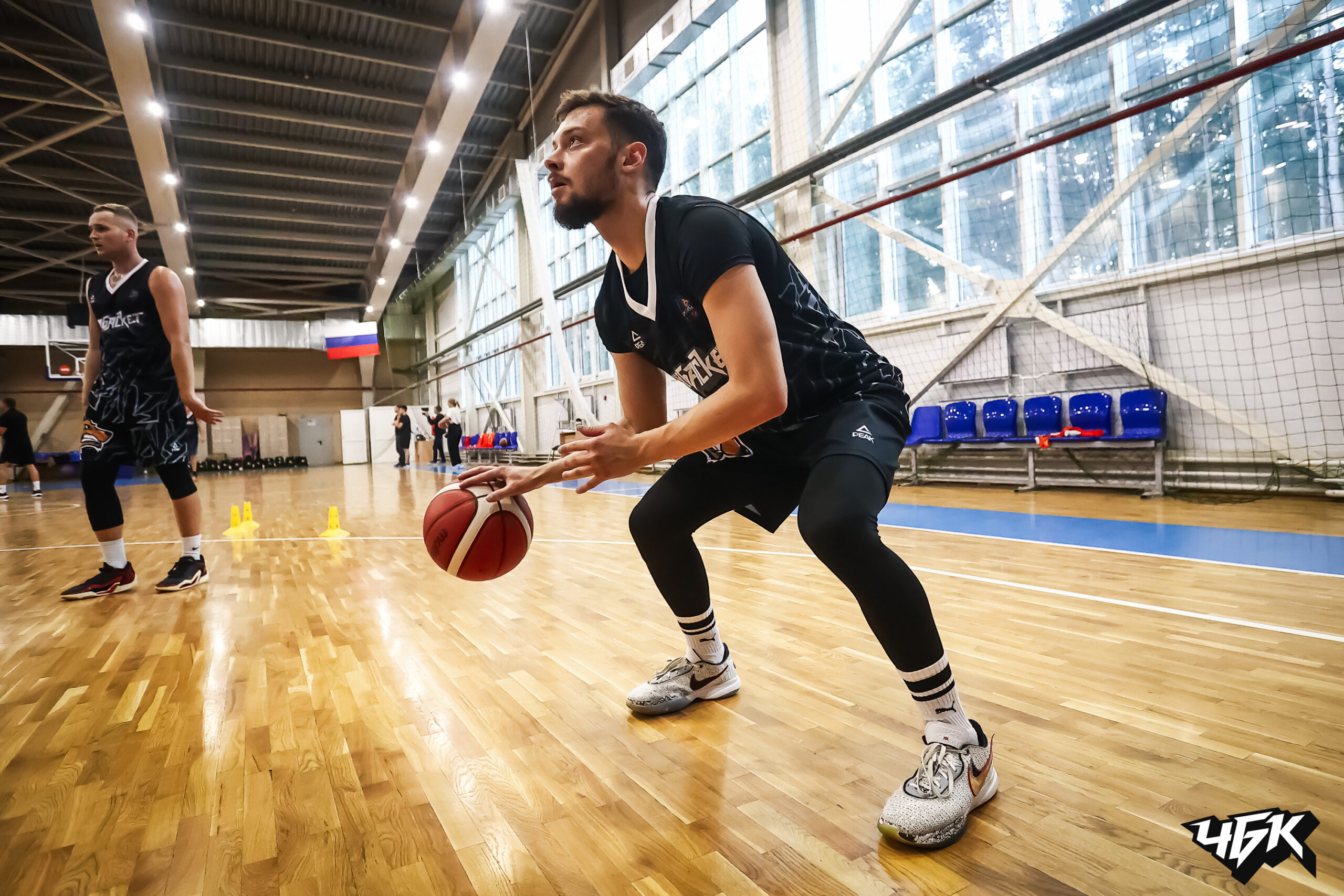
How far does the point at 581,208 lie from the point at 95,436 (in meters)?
3.35

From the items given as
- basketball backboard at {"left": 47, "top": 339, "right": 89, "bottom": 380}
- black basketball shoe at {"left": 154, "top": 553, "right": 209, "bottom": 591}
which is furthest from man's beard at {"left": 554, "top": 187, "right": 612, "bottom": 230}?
basketball backboard at {"left": 47, "top": 339, "right": 89, "bottom": 380}

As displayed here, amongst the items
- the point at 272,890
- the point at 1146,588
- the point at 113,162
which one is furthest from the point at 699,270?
the point at 113,162

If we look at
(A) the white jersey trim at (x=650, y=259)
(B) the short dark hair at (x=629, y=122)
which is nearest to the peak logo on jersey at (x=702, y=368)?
(A) the white jersey trim at (x=650, y=259)

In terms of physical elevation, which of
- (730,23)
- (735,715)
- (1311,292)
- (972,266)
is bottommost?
(735,715)

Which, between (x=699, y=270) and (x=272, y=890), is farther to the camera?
(x=699, y=270)

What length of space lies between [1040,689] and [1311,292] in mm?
5362

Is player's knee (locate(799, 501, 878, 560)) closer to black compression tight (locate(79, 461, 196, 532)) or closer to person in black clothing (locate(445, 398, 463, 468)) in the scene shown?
black compression tight (locate(79, 461, 196, 532))

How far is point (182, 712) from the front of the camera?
78.4 inches

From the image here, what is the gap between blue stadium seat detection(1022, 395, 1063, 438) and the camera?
6.41m

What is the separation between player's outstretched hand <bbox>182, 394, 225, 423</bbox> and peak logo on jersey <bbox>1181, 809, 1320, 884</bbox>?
153 inches

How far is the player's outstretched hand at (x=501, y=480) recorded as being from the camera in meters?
1.43

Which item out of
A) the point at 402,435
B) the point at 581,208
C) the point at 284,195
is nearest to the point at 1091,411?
the point at 581,208

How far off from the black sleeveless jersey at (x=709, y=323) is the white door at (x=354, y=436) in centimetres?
2452

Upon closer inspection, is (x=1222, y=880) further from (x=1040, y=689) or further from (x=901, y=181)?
(x=901, y=181)
